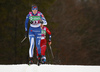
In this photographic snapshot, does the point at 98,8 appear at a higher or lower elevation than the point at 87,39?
higher

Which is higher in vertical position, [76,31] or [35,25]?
[35,25]

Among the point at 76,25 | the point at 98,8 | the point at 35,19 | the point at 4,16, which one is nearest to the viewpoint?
the point at 35,19

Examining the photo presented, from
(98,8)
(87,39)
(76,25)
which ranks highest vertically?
(98,8)

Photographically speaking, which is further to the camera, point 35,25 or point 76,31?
point 76,31

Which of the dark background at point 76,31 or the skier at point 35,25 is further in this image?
the dark background at point 76,31

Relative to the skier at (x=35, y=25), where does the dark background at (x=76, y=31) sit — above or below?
below

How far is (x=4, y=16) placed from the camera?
52.0ft

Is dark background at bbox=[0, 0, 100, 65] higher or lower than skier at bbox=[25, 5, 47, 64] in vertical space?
lower

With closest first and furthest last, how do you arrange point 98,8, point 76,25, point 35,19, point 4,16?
1. point 35,19
2. point 4,16
3. point 76,25
4. point 98,8

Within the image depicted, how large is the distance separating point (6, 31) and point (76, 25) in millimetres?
11298

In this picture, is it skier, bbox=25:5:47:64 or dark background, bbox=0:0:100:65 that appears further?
dark background, bbox=0:0:100:65
